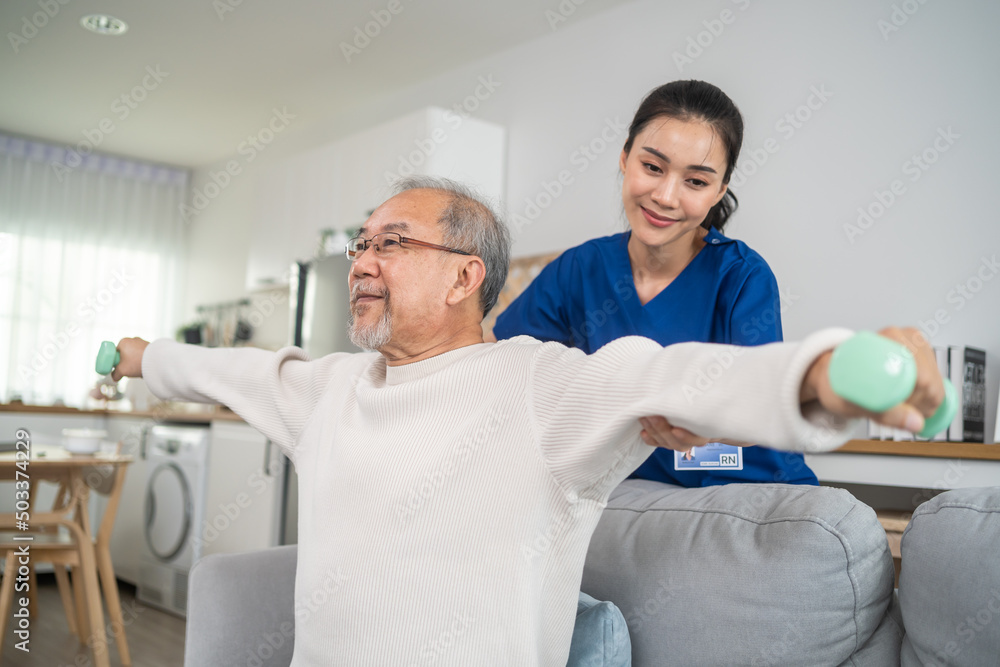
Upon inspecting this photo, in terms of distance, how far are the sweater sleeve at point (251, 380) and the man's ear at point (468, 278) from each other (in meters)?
0.29

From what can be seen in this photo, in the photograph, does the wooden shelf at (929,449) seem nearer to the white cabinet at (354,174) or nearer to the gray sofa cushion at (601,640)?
the gray sofa cushion at (601,640)

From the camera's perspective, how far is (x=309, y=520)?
1.32 metres

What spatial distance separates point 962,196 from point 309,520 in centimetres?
245

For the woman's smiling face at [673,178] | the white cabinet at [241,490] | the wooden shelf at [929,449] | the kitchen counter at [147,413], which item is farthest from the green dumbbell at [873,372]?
the kitchen counter at [147,413]

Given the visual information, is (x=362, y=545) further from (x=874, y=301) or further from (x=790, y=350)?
→ (x=874, y=301)

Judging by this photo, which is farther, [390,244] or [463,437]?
[390,244]

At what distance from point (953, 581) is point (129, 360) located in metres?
1.50

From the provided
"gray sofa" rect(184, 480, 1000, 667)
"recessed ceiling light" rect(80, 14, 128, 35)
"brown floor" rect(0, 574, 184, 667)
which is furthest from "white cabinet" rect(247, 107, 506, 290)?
"gray sofa" rect(184, 480, 1000, 667)

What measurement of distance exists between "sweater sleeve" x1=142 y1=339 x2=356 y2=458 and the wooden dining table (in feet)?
5.01

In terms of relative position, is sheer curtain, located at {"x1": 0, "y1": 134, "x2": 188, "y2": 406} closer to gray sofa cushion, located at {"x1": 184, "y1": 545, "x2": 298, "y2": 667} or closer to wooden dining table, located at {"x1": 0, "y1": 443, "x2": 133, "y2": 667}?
wooden dining table, located at {"x1": 0, "y1": 443, "x2": 133, "y2": 667}

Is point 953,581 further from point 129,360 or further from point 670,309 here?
point 129,360

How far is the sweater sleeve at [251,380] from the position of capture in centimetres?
148

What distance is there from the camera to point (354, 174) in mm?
4559

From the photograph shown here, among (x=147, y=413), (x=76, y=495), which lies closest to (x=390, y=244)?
(x=76, y=495)
